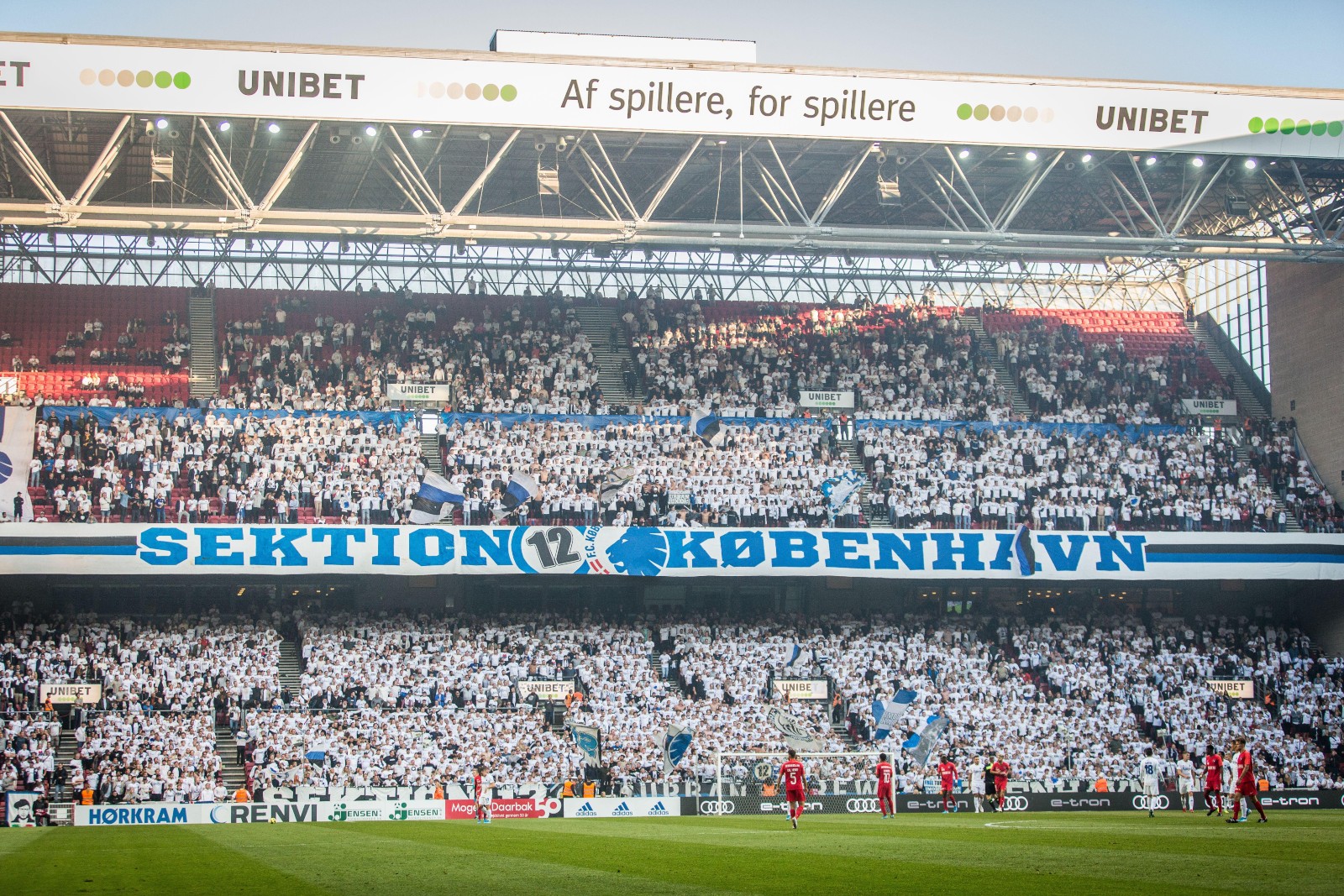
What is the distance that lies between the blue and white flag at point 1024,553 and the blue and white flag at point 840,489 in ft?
17.4

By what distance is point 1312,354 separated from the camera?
52.5 m

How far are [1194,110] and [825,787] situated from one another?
22935 millimetres

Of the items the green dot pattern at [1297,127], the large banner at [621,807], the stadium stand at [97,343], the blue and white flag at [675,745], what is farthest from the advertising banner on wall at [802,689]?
the stadium stand at [97,343]

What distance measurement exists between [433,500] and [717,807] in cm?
1396

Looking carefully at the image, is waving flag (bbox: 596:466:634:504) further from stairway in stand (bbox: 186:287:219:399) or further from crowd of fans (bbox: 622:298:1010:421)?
stairway in stand (bbox: 186:287:219:399)

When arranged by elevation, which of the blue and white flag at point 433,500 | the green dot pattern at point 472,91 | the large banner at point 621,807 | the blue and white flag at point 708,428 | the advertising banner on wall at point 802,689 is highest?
the green dot pattern at point 472,91

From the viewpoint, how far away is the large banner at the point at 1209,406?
5331 centimetres

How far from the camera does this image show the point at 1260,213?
4969 centimetres

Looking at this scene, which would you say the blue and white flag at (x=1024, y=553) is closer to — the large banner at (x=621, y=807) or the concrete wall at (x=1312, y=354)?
the concrete wall at (x=1312, y=354)

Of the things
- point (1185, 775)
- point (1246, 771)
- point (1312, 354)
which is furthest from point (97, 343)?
point (1312, 354)

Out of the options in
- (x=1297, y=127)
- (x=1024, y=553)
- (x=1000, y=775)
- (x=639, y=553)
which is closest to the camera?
(x=1000, y=775)

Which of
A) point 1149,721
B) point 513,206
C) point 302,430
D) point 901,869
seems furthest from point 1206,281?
point 901,869

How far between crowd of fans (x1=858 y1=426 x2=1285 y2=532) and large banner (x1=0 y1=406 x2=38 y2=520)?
26.2 meters

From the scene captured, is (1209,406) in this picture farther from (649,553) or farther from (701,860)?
(701,860)
